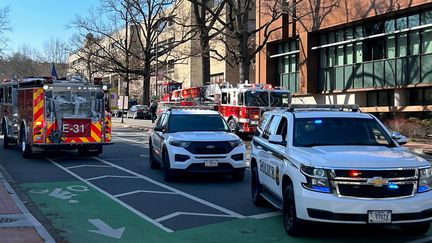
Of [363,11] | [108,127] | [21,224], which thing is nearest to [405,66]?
[363,11]

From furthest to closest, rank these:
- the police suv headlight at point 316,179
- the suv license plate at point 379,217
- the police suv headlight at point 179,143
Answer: the police suv headlight at point 179,143 → the police suv headlight at point 316,179 → the suv license plate at point 379,217

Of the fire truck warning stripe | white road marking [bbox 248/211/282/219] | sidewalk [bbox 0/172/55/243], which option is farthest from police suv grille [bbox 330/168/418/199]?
the fire truck warning stripe

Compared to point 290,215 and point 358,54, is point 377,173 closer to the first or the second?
point 290,215

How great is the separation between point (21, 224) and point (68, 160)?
33.8 ft

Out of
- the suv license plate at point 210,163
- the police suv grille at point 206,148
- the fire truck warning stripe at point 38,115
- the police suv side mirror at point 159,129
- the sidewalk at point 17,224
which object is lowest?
the sidewalk at point 17,224

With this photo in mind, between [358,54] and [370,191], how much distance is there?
2848 cm

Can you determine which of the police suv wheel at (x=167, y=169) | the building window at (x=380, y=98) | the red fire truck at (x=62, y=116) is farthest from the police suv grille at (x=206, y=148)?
the building window at (x=380, y=98)

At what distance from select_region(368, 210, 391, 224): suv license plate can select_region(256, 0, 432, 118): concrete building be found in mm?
23615

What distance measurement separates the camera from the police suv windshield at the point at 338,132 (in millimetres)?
7887

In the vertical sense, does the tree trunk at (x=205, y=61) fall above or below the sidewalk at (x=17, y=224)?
above

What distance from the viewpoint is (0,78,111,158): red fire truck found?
17.6 m

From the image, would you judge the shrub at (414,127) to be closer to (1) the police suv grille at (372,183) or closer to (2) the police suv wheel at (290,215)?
(2) the police suv wheel at (290,215)

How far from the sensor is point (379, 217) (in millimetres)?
6496

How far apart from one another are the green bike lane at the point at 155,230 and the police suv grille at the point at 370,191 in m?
0.69
